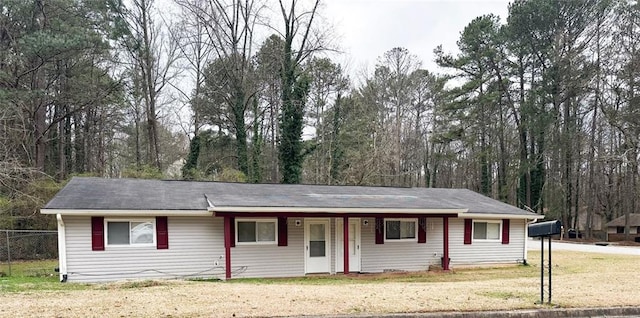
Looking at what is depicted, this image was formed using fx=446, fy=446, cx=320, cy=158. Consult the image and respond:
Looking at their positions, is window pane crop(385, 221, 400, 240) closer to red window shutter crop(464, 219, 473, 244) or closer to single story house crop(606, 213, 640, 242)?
red window shutter crop(464, 219, 473, 244)

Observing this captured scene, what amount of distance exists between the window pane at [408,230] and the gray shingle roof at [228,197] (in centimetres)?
74

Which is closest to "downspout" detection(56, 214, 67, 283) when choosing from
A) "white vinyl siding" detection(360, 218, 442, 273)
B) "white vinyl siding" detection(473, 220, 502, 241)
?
"white vinyl siding" detection(360, 218, 442, 273)

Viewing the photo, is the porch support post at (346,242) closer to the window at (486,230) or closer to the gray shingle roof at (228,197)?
the gray shingle roof at (228,197)

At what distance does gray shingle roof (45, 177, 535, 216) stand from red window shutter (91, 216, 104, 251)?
1.25 ft

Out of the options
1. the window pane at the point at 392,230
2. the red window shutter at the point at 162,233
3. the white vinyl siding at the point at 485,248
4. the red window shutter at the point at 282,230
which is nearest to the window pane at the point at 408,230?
the window pane at the point at 392,230

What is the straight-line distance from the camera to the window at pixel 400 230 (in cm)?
1423

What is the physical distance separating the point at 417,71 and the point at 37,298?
31.2m

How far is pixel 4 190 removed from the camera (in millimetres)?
17609

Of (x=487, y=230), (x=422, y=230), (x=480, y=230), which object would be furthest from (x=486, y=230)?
(x=422, y=230)

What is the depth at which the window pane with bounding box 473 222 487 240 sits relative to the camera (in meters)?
15.3

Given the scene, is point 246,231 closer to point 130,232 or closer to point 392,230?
point 130,232

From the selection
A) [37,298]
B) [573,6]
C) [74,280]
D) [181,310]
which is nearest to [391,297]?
[181,310]

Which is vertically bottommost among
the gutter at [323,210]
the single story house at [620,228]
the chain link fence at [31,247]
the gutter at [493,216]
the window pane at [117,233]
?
the single story house at [620,228]

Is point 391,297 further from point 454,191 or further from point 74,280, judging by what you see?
point 454,191
